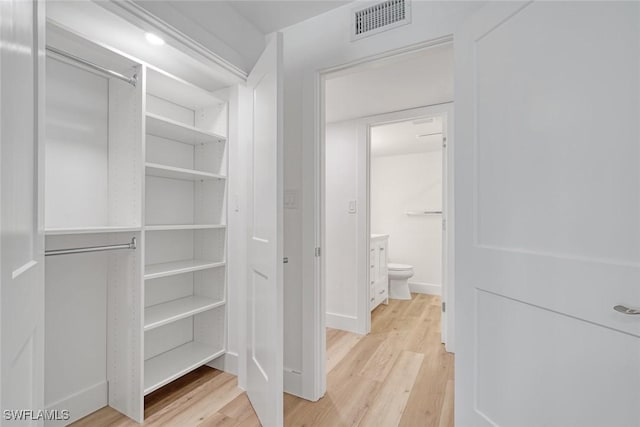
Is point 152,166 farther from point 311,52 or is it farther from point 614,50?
point 614,50

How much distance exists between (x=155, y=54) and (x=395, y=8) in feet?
4.43

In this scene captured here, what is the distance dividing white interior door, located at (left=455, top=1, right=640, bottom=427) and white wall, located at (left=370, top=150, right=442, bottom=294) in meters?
3.37

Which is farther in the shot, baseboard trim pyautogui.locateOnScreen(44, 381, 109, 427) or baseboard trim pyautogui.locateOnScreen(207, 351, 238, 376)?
baseboard trim pyautogui.locateOnScreen(207, 351, 238, 376)

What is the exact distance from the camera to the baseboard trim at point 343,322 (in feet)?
10.3

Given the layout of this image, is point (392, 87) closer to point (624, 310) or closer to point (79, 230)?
point (624, 310)

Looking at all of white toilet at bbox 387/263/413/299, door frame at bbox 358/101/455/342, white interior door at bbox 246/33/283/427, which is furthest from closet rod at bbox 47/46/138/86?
white toilet at bbox 387/263/413/299

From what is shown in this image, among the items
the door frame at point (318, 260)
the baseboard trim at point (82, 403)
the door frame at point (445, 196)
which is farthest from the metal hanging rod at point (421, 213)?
the baseboard trim at point (82, 403)

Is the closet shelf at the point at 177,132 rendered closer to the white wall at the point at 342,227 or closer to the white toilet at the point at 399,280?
the white wall at the point at 342,227

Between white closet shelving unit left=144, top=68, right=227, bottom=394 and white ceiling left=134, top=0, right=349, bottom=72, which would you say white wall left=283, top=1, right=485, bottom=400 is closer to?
white ceiling left=134, top=0, right=349, bottom=72

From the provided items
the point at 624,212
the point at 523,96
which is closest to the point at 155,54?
the point at 523,96

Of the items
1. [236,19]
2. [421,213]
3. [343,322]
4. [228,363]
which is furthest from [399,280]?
[236,19]

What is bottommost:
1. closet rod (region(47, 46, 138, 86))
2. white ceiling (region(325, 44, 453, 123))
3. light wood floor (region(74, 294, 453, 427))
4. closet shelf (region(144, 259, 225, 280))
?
light wood floor (region(74, 294, 453, 427))

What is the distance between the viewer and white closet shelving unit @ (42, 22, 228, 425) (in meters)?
1.60

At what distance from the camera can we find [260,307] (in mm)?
1672
